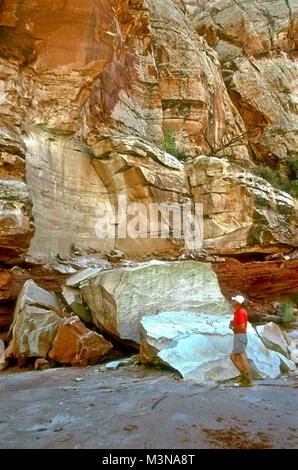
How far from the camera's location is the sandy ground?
2.17 metres

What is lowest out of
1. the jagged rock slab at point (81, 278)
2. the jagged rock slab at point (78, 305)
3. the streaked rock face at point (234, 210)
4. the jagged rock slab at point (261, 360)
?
the jagged rock slab at point (261, 360)

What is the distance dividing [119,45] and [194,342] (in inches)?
552

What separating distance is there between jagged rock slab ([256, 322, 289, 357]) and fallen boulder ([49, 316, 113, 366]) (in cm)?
265

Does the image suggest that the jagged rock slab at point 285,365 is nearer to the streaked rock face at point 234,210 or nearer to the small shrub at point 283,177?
the streaked rock face at point 234,210

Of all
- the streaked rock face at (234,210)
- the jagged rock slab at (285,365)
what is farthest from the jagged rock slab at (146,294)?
the streaked rock face at (234,210)

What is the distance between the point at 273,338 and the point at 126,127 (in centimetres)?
1055

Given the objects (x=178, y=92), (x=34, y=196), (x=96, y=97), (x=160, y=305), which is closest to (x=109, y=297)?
(x=160, y=305)

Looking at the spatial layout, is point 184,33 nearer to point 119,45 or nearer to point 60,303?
point 119,45

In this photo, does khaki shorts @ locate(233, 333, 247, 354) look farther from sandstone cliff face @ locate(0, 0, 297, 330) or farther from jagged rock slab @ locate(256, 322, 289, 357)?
sandstone cliff face @ locate(0, 0, 297, 330)

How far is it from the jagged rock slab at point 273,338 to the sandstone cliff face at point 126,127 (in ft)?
16.7

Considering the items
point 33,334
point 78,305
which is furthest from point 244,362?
point 78,305

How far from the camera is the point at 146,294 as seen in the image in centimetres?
607

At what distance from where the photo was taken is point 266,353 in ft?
14.7

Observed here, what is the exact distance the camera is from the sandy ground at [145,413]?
2168mm
